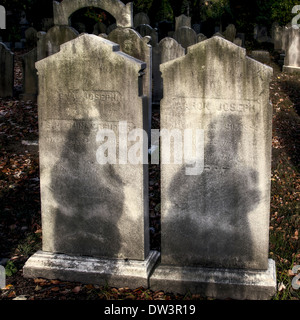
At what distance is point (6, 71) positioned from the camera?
1127 centimetres

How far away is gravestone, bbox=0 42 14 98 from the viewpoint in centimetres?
1105

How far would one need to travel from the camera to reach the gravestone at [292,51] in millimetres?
14891

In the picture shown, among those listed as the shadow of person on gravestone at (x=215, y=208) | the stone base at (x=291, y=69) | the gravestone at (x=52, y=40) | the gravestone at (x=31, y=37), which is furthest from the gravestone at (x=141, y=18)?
the shadow of person on gravestone at (x=215, y=208)

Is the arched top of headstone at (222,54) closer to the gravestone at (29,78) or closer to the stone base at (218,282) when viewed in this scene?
the stone base at (218,282)

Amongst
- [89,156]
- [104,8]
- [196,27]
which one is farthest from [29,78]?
[196,27]

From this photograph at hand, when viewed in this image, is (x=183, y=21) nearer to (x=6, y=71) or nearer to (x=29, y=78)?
(x=29, y=78)

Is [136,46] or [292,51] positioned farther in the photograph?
[292,51]

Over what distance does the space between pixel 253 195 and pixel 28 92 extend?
795cm

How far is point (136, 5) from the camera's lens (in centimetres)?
2236

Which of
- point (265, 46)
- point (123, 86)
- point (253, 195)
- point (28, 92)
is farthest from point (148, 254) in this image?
point (265, 46)

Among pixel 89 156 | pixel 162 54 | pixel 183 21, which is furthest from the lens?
pixel 183 21

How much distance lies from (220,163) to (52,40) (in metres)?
7.67

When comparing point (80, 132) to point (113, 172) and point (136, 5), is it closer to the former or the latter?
point (113, 172)
